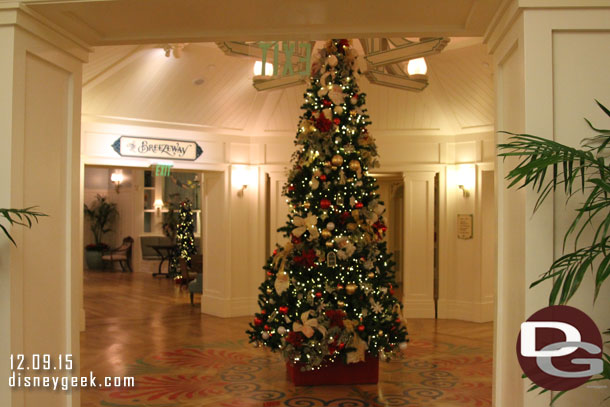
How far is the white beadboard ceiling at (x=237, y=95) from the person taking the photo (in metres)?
7.71

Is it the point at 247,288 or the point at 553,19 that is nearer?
the point at 553,19

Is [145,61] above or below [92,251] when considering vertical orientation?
above

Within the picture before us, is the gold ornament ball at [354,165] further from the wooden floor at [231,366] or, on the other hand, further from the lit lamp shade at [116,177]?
the lit lamp shade at [116,177]

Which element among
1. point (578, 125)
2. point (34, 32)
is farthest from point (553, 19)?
point (34, 32)

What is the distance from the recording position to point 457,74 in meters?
8.48

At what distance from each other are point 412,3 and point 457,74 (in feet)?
20.2

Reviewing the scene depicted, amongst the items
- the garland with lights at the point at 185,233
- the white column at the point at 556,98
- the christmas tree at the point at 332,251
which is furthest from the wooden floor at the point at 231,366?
the garland with lights at the point at 185,233

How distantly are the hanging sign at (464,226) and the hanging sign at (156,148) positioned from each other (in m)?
4.24

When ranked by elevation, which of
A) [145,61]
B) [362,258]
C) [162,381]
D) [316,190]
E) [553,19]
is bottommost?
[162,381]

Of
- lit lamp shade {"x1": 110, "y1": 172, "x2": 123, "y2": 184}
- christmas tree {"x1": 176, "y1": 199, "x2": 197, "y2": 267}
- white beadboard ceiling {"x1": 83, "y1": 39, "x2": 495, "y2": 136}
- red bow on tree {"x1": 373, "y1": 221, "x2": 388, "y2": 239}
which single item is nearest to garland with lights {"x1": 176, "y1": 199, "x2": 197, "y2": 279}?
christmas tree {"x1": 176, "y1": 199, "x2": 197, "y2": 267}

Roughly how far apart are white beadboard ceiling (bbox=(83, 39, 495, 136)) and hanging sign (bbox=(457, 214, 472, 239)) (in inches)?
53.5

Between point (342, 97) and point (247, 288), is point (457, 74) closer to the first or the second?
point (342, 97)

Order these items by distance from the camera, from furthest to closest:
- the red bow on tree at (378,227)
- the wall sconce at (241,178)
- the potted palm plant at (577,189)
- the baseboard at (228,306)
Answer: the wall sconce at (241,178)
the baseboard at (228,306)
the red bow on tree at (378,227)
the potted palm plant at (577,189)

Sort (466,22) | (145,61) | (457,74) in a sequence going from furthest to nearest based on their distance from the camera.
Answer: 1. (457,74)
2. (145,61)
3. (466,22)
